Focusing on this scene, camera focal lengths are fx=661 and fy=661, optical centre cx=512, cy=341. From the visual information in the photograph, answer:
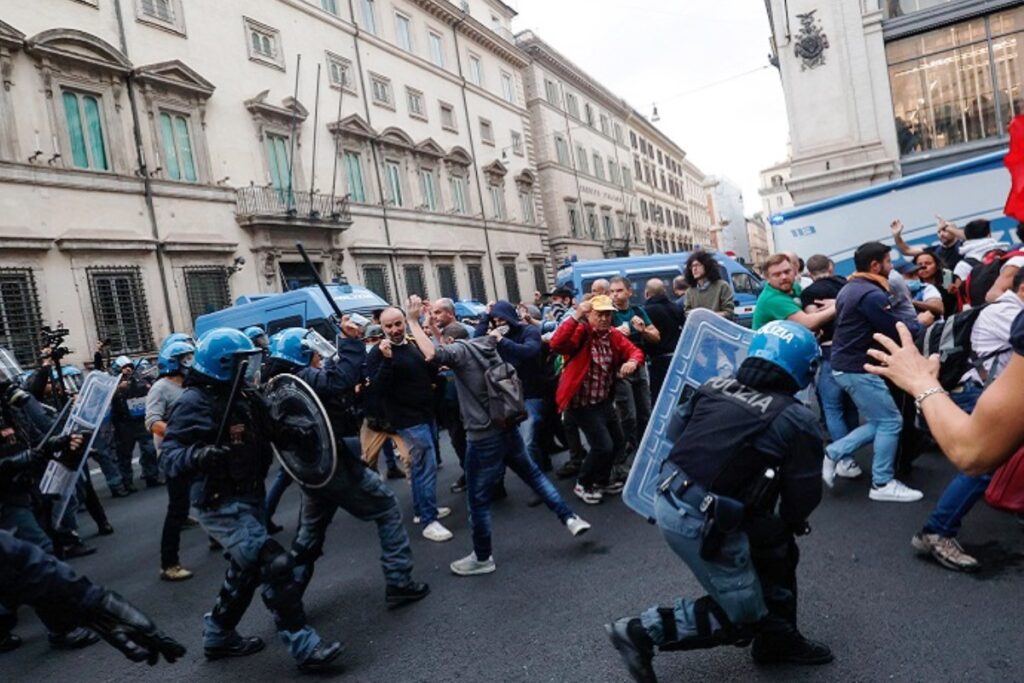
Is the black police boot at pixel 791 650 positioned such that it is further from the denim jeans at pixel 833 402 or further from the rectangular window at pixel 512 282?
the rectangular window at pixel 512 282

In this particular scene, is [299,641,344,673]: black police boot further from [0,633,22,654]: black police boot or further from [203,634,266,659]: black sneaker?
[0,633,22,654]: black police boot

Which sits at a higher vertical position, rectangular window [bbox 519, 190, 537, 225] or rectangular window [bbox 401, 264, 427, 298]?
rectangular window [bbox 519, 190, 537, 225]

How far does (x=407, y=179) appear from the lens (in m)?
25.2

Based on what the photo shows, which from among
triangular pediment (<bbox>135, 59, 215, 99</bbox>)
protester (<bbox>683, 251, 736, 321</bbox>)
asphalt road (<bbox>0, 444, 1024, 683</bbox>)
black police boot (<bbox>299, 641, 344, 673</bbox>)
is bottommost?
asphalt road (<bbox>0, 444, 1024, 683</bbox>)

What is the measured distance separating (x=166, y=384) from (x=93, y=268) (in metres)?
10.8

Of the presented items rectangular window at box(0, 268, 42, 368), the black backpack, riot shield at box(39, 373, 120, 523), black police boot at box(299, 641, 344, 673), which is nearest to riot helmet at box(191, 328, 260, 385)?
black police boot at box(299, 641, 344, 673)

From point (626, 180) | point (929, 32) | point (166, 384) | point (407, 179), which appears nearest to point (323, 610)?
point (166, 384)

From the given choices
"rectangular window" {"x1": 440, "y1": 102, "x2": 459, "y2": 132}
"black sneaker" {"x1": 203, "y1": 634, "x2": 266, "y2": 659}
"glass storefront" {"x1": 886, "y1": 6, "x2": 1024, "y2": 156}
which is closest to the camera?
"black sneaker" {"x1": 203, "y1": 634, "x2": 266, "y2": 659}

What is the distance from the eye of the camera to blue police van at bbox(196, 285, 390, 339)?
1122 cm

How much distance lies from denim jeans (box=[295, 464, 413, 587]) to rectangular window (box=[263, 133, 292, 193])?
17.4m

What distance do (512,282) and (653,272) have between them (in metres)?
16.0

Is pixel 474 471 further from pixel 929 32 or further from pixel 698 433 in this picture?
pixel 929 32

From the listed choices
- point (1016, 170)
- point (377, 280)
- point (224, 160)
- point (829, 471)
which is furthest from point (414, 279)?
point (1016, 170)

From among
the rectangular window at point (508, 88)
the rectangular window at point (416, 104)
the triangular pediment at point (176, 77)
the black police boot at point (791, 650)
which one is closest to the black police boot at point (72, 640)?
the black police boot at point (791, 650)
